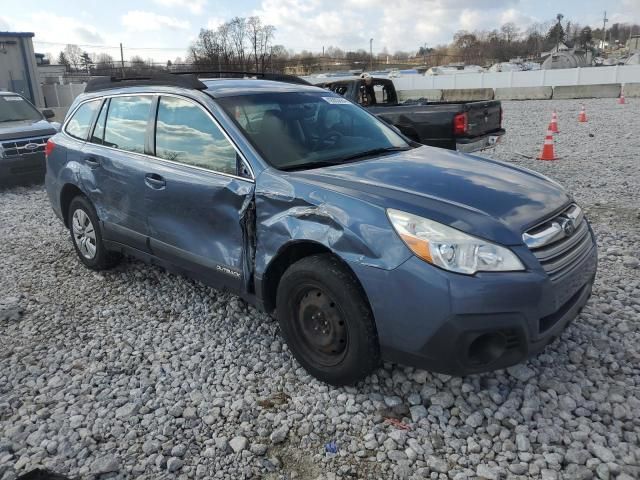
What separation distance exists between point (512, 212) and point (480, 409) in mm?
1118

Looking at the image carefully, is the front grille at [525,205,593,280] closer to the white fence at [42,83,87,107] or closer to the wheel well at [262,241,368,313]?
the wheel well at [262,241,368,313]

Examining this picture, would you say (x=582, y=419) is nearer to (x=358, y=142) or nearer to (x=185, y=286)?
(x=358, y=142)

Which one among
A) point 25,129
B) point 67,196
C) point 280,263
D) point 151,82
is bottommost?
point 280,263

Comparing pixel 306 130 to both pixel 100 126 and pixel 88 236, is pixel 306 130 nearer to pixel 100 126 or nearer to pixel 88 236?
pixel 100 126

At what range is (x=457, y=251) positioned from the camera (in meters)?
2.56

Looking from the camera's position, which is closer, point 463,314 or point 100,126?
point 463,314

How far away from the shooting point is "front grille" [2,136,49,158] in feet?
30.0

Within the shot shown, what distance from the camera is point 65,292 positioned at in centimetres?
482

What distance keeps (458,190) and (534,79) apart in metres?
31.7

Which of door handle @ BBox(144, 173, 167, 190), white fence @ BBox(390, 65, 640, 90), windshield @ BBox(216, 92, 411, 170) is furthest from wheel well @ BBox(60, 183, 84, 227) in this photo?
white fence @ BBox(390, 65, 640, 90)

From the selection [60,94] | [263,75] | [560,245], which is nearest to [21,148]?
[263,75]

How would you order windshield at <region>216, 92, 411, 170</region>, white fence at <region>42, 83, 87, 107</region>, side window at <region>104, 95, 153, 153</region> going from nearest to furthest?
windshield at <region>216, 92, 411, 170</region> → side window at <region>104, 95, 153, 153</region> → white fence at <region>42, 83, 87, 107</region>

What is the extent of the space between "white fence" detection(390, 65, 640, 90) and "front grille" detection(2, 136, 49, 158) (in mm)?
28201

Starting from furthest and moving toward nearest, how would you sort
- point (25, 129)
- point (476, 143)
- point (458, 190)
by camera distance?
point (25, 129)
point (476, 143)
point (458, 190)
